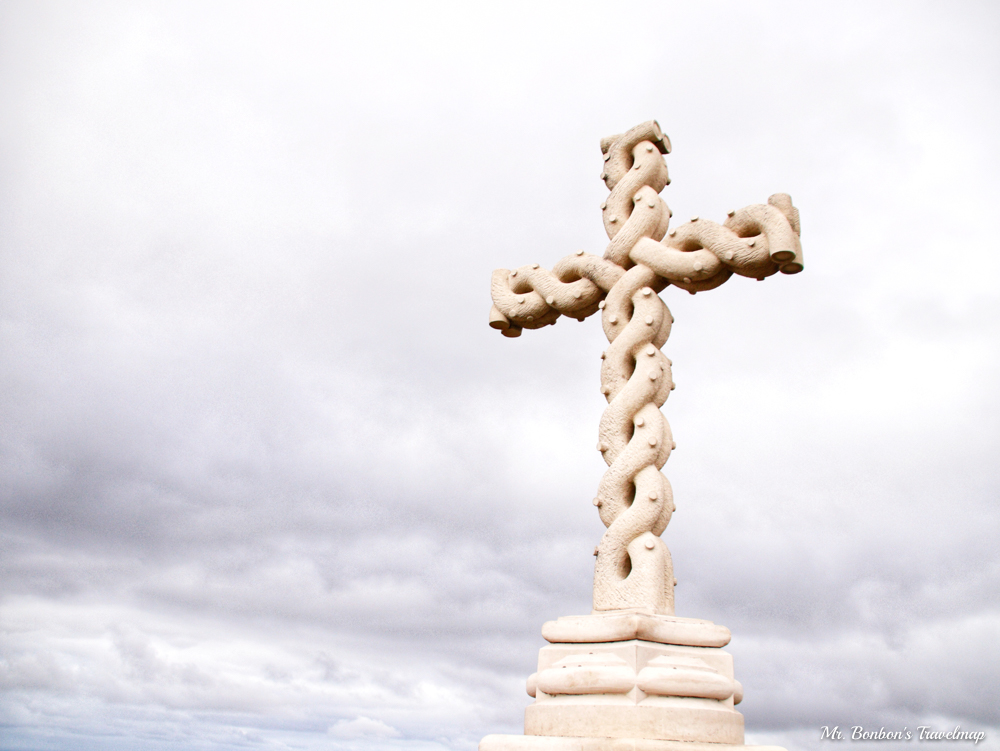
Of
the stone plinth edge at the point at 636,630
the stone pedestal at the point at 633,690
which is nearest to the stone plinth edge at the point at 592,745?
the stone pedestal at the point at 633,690

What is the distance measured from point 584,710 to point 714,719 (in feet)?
2.30

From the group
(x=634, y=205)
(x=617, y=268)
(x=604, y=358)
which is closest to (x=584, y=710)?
(x=604, y=358)

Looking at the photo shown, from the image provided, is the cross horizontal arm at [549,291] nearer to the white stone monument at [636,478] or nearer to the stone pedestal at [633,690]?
the white stone monument at [636,478]

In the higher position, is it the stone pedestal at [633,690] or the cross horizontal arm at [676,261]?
the cross horizontal arm at [676,261]

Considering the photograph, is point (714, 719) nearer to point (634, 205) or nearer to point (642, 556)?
point (642, 556)

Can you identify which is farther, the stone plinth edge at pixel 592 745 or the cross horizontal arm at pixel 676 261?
the cross horizontal arm at pixel 676 261

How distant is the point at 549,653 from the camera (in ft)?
15.7

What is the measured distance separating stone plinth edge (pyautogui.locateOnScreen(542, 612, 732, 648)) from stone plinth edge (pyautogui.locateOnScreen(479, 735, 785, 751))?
0.55m

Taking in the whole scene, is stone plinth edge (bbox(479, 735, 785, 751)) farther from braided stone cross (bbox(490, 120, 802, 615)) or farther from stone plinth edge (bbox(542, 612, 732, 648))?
braided stone cross (bbox(490, 120, 802, 615))

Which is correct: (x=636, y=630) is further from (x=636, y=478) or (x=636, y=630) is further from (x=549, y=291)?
(x=549, y=291)

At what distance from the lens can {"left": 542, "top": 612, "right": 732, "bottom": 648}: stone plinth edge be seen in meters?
4.48

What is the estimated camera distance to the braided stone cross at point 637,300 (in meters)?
4.89

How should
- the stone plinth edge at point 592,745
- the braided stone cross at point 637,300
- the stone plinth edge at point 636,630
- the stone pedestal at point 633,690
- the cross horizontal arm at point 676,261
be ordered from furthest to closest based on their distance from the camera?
the cross horizontal arm at point 676,261 → the braided stone cross at point 637,300 → the stone plinth edge at point 636,630 → the stone pedestal at point 633,690 → the stone plinth edge at point 592,745

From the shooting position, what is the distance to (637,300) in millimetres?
5590
